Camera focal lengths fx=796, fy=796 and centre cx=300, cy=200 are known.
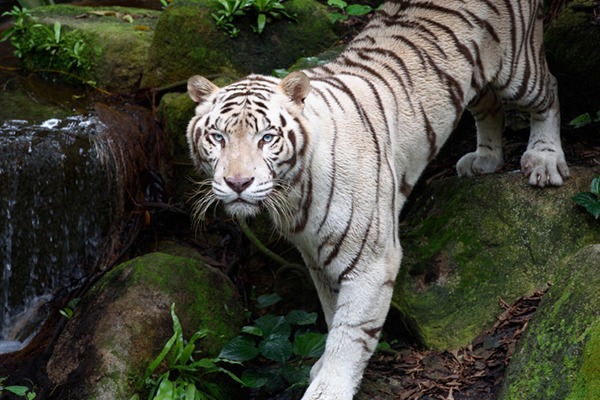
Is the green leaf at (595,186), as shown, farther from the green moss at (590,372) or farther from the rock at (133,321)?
the rock at (133,321)

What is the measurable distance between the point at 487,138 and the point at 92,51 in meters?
3.65

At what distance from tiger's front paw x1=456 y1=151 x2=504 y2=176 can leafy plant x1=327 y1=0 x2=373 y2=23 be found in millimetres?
1671

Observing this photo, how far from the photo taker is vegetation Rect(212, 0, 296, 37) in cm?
621

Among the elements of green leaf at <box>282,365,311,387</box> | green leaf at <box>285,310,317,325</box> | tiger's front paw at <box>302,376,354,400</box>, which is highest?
tiger's front paw at <box>302,376,354,400</box>

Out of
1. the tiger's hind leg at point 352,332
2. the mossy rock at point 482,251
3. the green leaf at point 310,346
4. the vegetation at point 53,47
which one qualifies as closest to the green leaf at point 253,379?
the green leaf at point 310,346

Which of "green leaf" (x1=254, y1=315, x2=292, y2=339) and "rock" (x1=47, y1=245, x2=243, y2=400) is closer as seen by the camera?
A: "rock" (x1=47, y1=245, x2=243, y2=400)

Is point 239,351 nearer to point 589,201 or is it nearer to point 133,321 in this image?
point 133,321

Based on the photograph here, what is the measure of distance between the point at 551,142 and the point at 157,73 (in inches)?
122

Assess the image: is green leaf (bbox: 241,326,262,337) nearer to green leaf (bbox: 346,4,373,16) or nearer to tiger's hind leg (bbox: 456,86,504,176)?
tiger's hind leg (bbox: 456,86,504,176)

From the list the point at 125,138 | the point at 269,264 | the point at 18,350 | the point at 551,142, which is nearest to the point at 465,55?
the point at 551,142

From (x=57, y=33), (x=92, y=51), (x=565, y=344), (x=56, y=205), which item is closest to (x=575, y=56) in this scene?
(x=565, y=344)

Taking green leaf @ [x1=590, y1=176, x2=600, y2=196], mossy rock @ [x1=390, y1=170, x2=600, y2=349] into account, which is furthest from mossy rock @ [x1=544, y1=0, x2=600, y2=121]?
green leaf @ [x1=590, y1=176, x2=600, y2=196]

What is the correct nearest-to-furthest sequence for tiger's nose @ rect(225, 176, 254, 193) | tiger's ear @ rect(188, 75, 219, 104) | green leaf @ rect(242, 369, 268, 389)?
tiger's nose @ rect(225, 176, 254, 193)
tiger's ear @ rect(188, 75, 219, 104)
green leaf @ rect(242, 369, 268, 389)

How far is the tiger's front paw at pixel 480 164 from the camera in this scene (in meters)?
5.23
